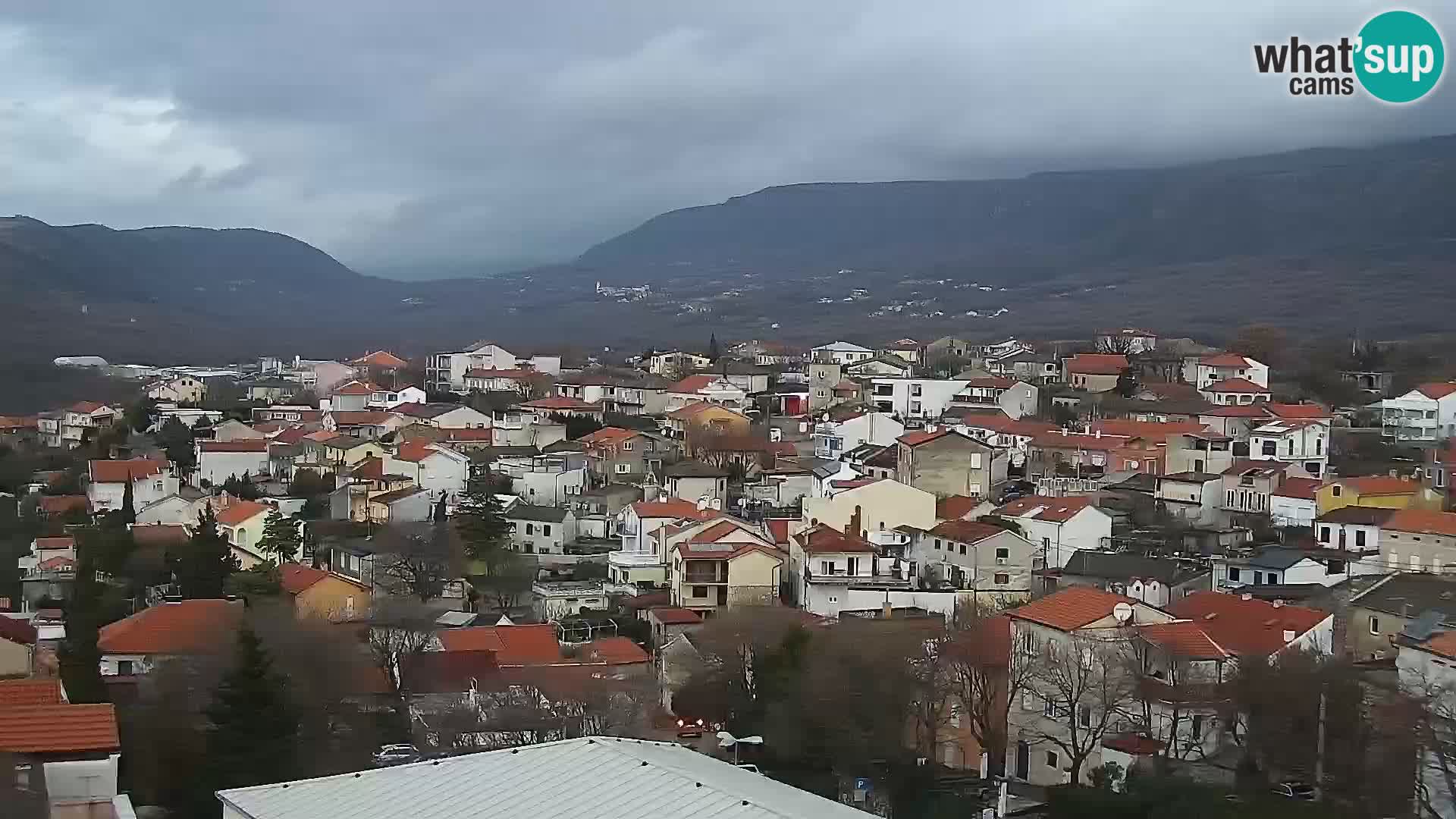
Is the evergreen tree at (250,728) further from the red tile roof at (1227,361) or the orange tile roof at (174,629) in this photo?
the red tile roof at (1227,361)

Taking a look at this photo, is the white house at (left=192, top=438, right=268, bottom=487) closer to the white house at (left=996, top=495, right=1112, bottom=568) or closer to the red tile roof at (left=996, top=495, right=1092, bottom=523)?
the red tile roof at (left=996, top=495, right=1092, bottom=523)

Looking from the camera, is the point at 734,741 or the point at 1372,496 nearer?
the point at 734,741

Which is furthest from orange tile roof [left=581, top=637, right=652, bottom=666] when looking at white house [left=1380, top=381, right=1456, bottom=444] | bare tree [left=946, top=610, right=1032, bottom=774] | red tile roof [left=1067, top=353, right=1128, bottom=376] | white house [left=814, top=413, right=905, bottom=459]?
red tile roof [left=1067, top=353, right=1128, bottom=376]

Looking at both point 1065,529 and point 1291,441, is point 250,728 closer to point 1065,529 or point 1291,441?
point 1065,529

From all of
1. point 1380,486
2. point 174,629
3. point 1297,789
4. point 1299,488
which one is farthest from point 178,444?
point 1297,789

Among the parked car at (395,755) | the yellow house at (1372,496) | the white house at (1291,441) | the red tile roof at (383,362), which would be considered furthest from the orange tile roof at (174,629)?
the red tile roof at (383,362)

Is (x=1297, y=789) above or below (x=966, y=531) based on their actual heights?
below

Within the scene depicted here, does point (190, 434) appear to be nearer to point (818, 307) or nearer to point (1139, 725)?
point (1139, 725)
